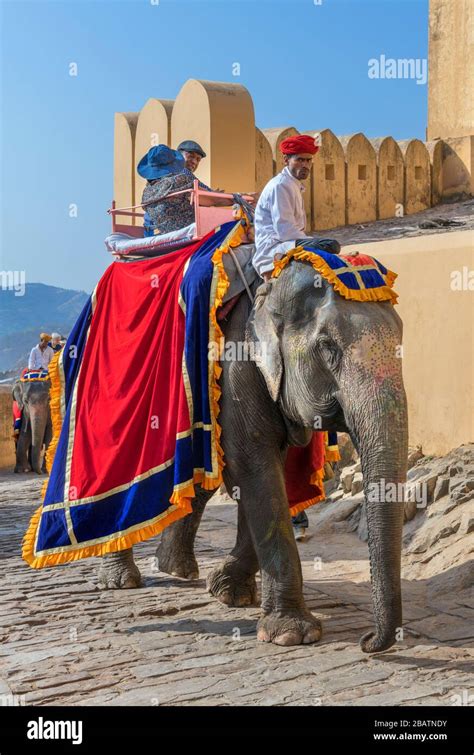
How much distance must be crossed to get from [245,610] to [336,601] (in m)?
0.57

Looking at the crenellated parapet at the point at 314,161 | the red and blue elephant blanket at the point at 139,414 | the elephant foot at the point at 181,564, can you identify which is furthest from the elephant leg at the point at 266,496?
the crenellated parapet at the point at 314,161

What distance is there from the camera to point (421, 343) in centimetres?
894

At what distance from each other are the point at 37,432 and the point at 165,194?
8416 millimetres

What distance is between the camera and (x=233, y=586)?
606cm

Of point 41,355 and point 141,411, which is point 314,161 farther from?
point 141,411

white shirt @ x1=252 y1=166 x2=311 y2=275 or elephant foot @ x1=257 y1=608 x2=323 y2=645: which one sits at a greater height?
white shirt @ x1=252 y1=166 x2=311 y2=275

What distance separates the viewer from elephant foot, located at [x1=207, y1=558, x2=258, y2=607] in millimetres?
6051

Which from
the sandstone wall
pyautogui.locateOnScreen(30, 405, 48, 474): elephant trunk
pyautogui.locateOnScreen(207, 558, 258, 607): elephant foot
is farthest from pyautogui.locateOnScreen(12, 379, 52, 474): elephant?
pyautogui.locateOnScreen(207, 558, 258, 607): elephant foot

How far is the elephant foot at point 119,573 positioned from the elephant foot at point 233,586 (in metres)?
0.69

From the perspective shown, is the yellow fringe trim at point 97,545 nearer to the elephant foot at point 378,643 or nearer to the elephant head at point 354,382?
the elephant head at point 354,382

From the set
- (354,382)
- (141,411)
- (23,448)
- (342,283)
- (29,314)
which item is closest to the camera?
(354,382)

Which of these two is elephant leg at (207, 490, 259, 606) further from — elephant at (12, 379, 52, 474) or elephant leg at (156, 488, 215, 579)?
elephant at (12, 379, 52, 474)

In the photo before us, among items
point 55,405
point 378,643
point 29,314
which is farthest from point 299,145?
point 29,314
